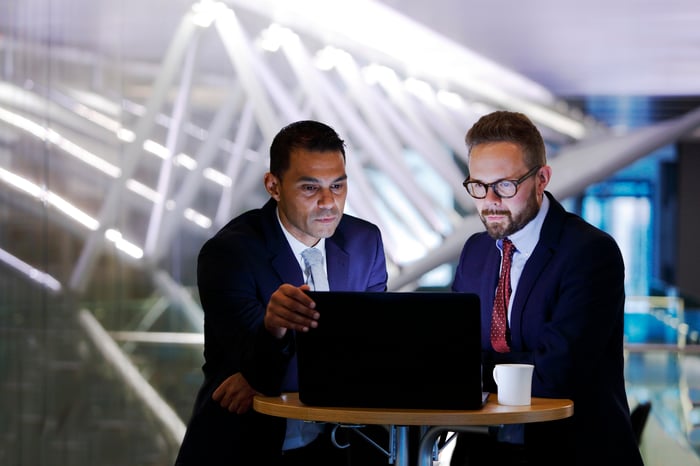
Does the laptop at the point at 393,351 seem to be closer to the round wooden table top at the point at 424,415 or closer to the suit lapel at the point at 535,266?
the round wooden table top at the point at 424,415

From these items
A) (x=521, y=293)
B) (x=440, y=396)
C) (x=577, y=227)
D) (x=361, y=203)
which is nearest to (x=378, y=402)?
(x=440, y=396)

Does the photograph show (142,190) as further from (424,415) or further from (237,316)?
(424,415)

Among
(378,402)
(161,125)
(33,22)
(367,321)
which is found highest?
(33,22)

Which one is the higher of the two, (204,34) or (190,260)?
(204,34)

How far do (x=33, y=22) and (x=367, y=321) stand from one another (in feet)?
16.1

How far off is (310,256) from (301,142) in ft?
1.18

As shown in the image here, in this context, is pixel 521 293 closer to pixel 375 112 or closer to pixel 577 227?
pixel 577 227

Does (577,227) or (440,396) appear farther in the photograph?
(577,227)

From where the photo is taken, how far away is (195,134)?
8266mm

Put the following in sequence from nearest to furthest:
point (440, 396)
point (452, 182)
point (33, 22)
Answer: point (440, 396) → point (33, 22) → point (452, 182)

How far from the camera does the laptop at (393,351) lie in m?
2.57

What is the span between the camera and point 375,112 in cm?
1145

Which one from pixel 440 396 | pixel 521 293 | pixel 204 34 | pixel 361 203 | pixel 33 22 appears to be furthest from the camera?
pixel 361 203

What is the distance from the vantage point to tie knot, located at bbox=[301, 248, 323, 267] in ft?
10.8
